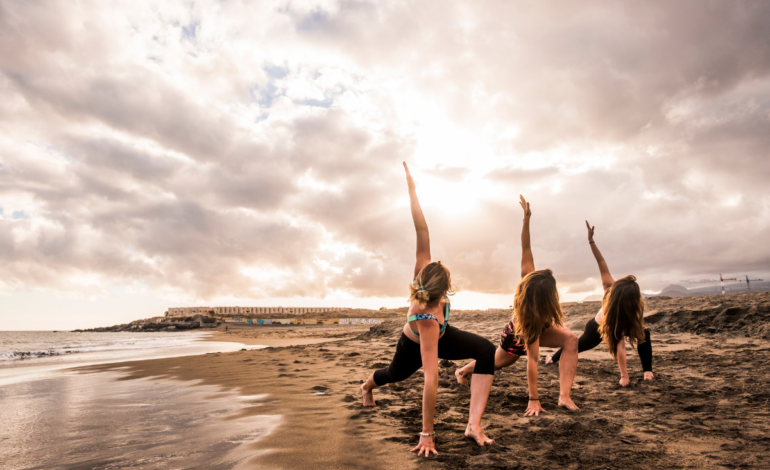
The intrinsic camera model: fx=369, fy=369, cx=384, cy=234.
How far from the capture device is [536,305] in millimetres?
3777

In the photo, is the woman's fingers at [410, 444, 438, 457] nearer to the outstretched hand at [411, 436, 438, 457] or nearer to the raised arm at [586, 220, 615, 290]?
the outstretched hand at [411, 436, 438, 457]

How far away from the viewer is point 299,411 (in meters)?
4.02

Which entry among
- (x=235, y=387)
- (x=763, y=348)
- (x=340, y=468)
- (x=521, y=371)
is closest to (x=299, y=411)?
(x=340, y=468)

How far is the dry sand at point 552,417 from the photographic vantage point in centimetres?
265

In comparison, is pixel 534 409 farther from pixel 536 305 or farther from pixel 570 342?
pixel 536 305

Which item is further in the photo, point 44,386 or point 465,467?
point 44,386

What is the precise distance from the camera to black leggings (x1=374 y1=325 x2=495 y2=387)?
10.4ft

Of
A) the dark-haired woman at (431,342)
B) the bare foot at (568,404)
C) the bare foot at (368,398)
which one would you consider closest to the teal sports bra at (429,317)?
the dark-haired woman at (431,342)

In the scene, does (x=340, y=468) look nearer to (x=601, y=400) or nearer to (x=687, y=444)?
(x=687, y=444)

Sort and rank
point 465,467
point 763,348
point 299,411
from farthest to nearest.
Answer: point 763,348 < point 299,411 < point 465,467

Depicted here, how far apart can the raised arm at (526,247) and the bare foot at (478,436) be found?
186cm

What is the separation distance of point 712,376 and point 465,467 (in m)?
4.49

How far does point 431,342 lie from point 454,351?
0.42m

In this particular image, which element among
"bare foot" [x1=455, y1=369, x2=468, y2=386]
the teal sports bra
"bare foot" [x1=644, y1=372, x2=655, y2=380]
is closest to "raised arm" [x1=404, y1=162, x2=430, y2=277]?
the teal sports bra
